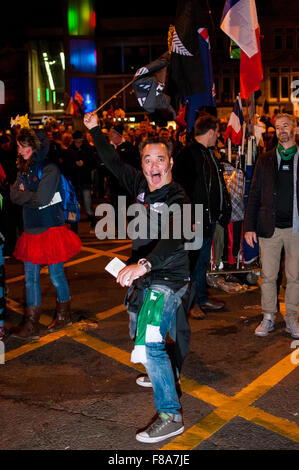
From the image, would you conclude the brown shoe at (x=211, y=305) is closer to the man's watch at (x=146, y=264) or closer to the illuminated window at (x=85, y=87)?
the man's watch at (x=146, y=264)

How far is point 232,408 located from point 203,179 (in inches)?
116

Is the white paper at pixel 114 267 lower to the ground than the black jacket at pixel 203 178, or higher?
lower

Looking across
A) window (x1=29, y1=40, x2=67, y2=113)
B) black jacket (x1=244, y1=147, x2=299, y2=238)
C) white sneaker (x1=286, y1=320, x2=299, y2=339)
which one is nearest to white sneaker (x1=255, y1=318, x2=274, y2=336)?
white sneaker (x1=286, y1=320, x2=299, y2=339)

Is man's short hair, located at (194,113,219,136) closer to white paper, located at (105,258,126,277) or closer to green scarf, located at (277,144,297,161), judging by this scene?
green scarf, located at (277,144,297,161)

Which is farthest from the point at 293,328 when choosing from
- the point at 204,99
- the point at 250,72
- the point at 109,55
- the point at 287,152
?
the point at 109,55

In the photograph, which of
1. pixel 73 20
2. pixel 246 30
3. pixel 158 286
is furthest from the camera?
pixel 73 20

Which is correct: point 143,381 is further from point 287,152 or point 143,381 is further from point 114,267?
point 287,152

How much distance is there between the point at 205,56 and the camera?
7.39 metres

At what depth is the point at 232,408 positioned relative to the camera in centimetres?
410

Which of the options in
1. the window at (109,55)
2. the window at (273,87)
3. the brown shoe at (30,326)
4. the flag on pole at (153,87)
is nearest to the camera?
the flag on pole at (153,87)

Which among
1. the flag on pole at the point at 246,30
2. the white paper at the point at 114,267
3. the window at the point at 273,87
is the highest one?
the window at the point at 273,87

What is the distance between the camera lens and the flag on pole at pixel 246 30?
22.3 ft

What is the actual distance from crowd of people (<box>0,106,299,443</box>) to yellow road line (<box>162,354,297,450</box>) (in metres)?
0.10

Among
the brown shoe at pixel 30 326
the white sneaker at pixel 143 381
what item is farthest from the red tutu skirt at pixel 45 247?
the white sneaker at pixel 143 381
